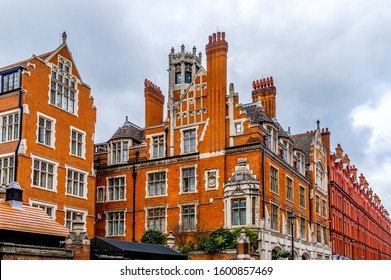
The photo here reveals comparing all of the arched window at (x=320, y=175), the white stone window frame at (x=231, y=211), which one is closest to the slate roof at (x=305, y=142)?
the arched window at (x=320, y=175)

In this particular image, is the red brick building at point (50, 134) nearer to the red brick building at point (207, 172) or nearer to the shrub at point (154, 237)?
the shrub at point (154, 237)

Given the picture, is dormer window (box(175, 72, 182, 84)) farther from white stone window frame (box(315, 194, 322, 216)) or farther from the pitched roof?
the pitched roof

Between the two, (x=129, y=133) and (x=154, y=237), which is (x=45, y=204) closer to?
(x=154, y=237)

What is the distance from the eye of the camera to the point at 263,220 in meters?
35.6

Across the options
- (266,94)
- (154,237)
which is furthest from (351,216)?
(154,237)

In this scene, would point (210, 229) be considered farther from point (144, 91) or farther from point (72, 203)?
point (144, 91)

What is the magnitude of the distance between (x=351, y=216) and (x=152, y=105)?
108ft

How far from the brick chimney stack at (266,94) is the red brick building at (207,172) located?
4.82 metres

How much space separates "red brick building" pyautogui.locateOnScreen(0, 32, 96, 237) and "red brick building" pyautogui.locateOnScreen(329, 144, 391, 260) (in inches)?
1111

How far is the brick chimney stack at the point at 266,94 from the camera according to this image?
48875 millimetres

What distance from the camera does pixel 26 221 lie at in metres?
22.7

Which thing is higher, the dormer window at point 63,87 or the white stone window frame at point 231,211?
the dormer window at point 63,87

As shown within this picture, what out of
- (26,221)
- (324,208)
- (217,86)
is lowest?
(26,221)

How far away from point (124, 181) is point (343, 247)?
28595 millimetres
